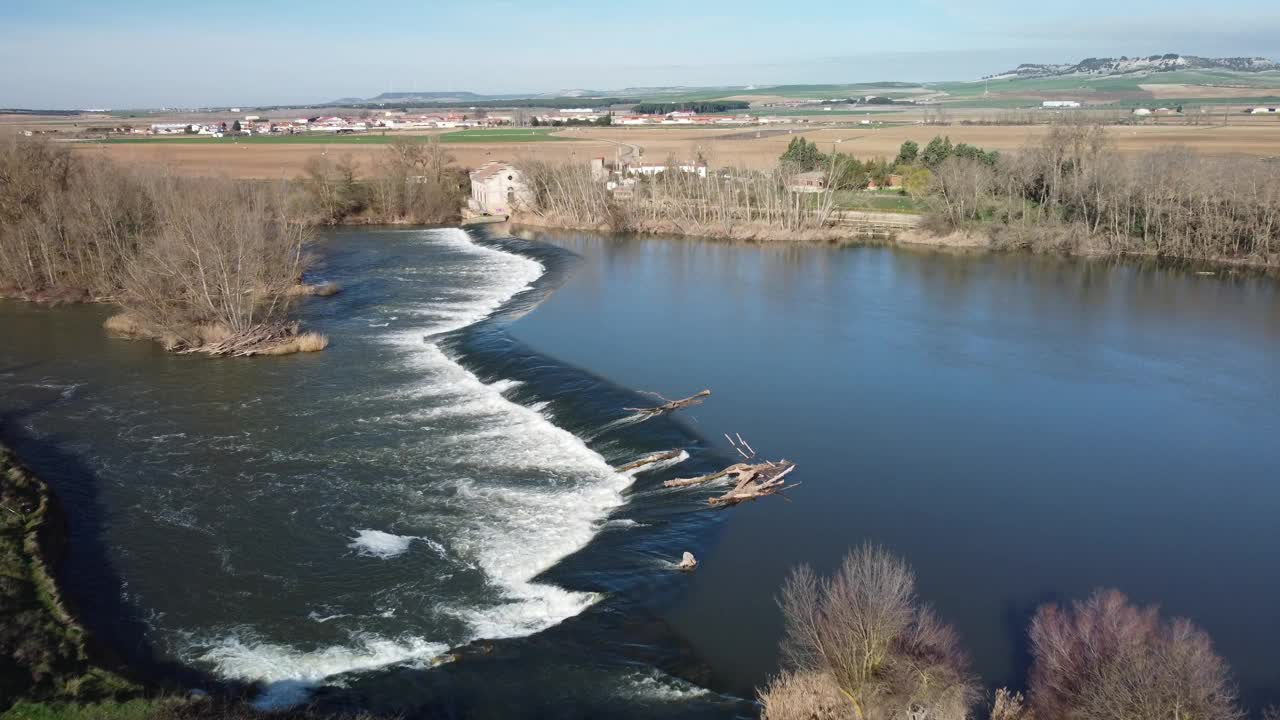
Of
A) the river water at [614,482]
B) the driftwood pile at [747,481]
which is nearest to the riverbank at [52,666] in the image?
the river water at [614,482]

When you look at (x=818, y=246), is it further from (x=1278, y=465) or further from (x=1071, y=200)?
(x=1278, y=465)

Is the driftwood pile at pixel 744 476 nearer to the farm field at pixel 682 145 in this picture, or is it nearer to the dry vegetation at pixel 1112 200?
the dry vegetation at pixel 1112 200

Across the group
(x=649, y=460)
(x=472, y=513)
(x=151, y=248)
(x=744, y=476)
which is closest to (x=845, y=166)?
(x=151, y=248)

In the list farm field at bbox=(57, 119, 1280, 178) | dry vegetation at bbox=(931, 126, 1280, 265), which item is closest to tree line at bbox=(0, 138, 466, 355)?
farm field at bbox=(57, 119, 1280, 178)

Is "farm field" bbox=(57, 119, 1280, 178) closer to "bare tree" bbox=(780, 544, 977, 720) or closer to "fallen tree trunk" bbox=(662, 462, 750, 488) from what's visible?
"fallen tree trunk" bbox=(662, 462, 750, 488)

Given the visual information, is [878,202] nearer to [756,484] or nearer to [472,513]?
[756,484]
